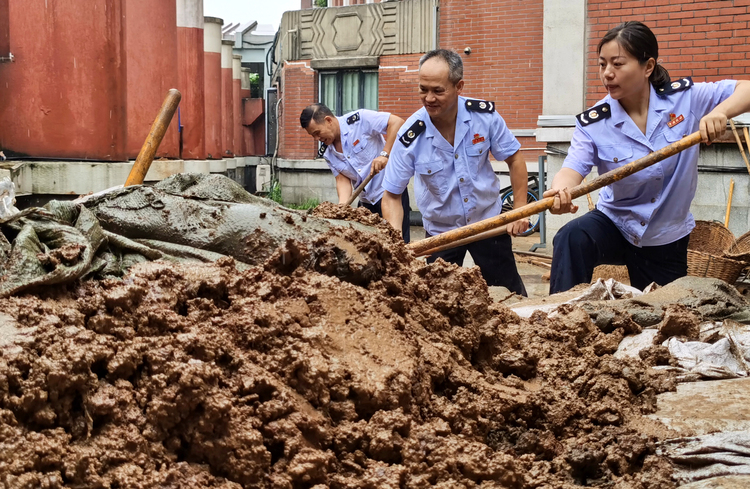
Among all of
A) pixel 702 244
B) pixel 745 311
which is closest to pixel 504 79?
pixel 702 244

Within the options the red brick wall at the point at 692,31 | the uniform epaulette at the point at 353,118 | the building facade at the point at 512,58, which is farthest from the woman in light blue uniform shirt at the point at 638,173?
the red brick wall at the point at 692,31

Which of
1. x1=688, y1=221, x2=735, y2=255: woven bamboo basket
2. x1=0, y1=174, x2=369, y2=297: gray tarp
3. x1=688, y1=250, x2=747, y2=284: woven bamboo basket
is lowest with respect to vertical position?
x1=688, y1=250, x2=747, y2=284: woven bamboo basket

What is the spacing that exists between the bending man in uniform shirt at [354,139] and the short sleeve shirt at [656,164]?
241 cm

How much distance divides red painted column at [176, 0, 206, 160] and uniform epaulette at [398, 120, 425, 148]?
9.14 metres

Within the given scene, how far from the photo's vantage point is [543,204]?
3.64m

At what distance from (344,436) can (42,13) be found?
680 centimetres

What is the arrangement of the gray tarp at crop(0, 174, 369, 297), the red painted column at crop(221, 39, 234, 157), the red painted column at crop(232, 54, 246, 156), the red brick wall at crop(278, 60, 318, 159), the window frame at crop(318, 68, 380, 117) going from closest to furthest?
the gray tarp at crop(0, 174, 369, 297)
the window frame at crop(318, 68, 380, 117)
the red brick wall at crop(278, 60, 318, 159)
the red painted column at crop(221, 39, 234, 157)
the red painted column at crop(232, 54, 246, 156)

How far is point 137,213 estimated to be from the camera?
2.63 meters

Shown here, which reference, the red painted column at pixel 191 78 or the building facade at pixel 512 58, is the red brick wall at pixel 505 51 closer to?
the building facade at pixel 512 58

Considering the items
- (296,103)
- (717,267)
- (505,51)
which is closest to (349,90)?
(296,103)

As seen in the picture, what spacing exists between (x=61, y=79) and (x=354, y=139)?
3205mm

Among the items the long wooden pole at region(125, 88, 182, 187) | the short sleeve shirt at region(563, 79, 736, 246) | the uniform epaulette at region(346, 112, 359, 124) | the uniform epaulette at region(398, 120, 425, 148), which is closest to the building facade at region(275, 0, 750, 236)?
the uniform epaulette at region(346, 112, 359, 124)

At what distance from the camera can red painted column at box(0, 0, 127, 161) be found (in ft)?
24.1

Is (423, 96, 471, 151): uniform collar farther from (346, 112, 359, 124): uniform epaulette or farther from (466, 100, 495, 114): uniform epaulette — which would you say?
(346, 112, 359, 124): uniform epaulette
